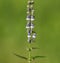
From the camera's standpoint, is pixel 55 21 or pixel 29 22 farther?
pixel 55 21

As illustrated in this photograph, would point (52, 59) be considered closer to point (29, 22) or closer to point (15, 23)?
point (15, 23)

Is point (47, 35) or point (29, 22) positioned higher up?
point (29, 22)

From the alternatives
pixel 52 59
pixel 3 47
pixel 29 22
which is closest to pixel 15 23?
pixel 3 47

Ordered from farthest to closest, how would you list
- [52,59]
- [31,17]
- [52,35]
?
[52,35] → [52,59] → [31,17]

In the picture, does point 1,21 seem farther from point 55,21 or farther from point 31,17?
point 31,17

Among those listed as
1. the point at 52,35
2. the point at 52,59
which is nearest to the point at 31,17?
the point at 52,59

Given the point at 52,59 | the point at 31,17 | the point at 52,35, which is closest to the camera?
the point at 31,17
